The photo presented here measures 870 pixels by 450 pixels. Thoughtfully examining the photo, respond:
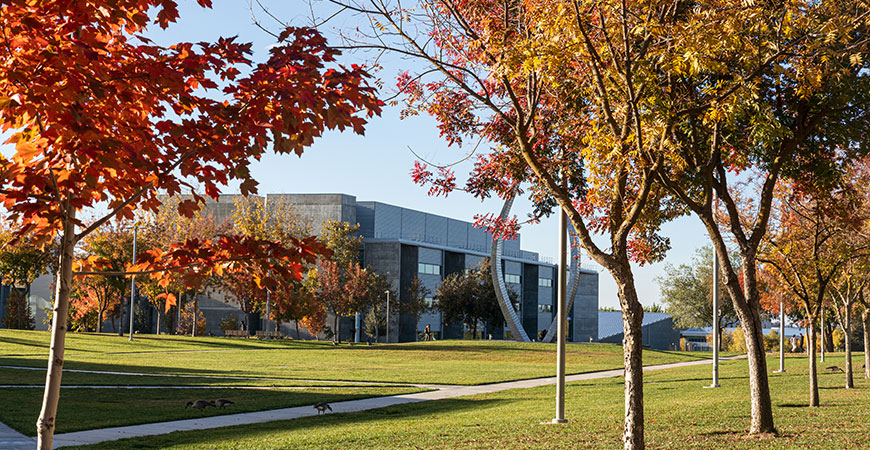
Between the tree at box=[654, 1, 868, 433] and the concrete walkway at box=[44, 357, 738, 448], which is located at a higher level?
the tree at box=[654, 1, 868, 433]

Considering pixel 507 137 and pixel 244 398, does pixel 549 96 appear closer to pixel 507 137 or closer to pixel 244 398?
pixel 507 137

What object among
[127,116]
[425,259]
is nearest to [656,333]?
[425,259]

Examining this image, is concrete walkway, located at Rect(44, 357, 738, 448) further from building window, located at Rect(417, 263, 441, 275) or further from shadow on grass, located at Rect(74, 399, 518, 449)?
building window, located at Rect(417, 263, 441, 275)

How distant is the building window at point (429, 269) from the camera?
3511 inches

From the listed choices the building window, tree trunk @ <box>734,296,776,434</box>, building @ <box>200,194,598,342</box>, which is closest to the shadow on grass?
tree trunk @ <box>734,296,776,434</box>

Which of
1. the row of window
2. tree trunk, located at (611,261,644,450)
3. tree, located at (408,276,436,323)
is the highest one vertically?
the row of window

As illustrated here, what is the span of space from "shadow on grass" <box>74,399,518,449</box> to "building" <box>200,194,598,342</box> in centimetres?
5495

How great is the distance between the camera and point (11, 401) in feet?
56.1

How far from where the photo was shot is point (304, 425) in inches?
591

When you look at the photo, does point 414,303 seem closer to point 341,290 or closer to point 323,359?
point 341,290

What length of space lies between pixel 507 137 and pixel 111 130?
7.88m

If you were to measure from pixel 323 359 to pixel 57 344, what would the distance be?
3641 cm

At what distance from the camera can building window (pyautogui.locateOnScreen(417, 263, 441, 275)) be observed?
293ft

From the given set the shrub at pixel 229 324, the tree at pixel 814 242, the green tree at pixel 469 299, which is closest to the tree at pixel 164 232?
the shrub at pixel 229 324
